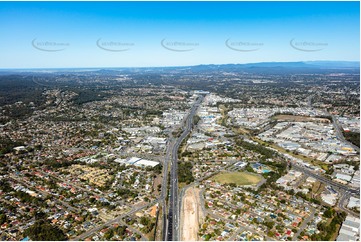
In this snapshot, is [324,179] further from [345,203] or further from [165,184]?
[165,184]

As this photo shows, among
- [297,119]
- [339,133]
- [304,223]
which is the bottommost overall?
[304,223]

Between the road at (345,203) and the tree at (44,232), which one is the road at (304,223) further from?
the tree at (44,232)

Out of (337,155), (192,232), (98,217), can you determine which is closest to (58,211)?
(98,217)

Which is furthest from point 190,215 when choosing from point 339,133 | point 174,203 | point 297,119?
point 297,119

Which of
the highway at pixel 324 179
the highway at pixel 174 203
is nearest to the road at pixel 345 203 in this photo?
the highway at pixel 324 179

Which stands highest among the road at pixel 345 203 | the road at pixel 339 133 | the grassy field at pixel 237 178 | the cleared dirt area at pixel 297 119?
the cleared dirt area at pixel 297 119

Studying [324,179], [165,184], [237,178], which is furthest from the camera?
[237,178]
